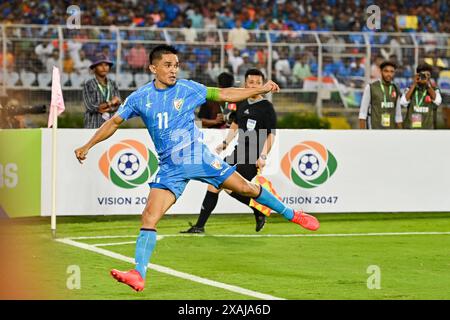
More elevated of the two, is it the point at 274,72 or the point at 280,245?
the point at 274,72

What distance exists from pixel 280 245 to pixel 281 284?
2851mm

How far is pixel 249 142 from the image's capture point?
1467 cm

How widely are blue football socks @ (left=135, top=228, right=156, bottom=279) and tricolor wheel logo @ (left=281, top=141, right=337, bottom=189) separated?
623cm

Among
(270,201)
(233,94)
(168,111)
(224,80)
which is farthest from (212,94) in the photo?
(224,80)

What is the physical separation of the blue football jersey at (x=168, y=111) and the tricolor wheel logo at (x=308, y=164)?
5655 mm

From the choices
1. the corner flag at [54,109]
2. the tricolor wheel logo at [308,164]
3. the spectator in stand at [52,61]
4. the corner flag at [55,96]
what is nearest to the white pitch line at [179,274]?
the corner flag at [54,109]

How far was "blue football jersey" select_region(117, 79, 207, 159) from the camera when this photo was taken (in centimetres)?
1014

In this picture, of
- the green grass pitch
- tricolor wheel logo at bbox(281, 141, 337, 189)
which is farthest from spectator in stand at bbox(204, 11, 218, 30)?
tricolor wheel logo at bbox(281, 141, 337, 189)

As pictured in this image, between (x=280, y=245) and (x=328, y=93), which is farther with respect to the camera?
(x=328, y=93)

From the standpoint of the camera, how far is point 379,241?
1384 centimetres

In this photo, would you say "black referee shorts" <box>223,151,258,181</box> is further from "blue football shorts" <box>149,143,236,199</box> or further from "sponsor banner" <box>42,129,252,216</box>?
"blue football shorts" <box>149,143,236,199</box>

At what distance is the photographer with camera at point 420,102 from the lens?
1798cm

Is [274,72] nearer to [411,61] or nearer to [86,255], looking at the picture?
[411,61]
